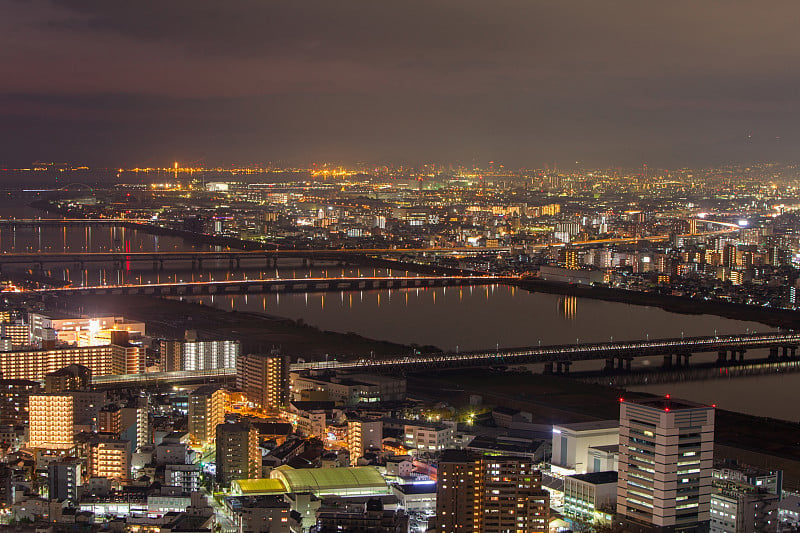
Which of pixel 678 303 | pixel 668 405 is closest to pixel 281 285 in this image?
pixel 678 303

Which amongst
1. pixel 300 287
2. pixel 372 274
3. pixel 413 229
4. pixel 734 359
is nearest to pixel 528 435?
→ pixel 734 359

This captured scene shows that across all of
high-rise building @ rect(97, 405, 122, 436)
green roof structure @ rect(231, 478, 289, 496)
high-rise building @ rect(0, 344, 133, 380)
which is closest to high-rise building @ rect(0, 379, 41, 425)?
high-rise building @ rect(97, 405, 122, 436)


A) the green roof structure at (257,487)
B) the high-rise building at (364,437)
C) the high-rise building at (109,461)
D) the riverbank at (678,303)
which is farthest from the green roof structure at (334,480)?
the riverbank at (678,303)

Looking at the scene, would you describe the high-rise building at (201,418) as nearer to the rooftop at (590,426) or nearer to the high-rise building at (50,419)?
the high-rise building at (50,419)

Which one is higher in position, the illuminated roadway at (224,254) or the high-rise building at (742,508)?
the illuminated roadway at (224,254)

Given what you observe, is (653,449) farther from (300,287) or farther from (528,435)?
(300,287)
